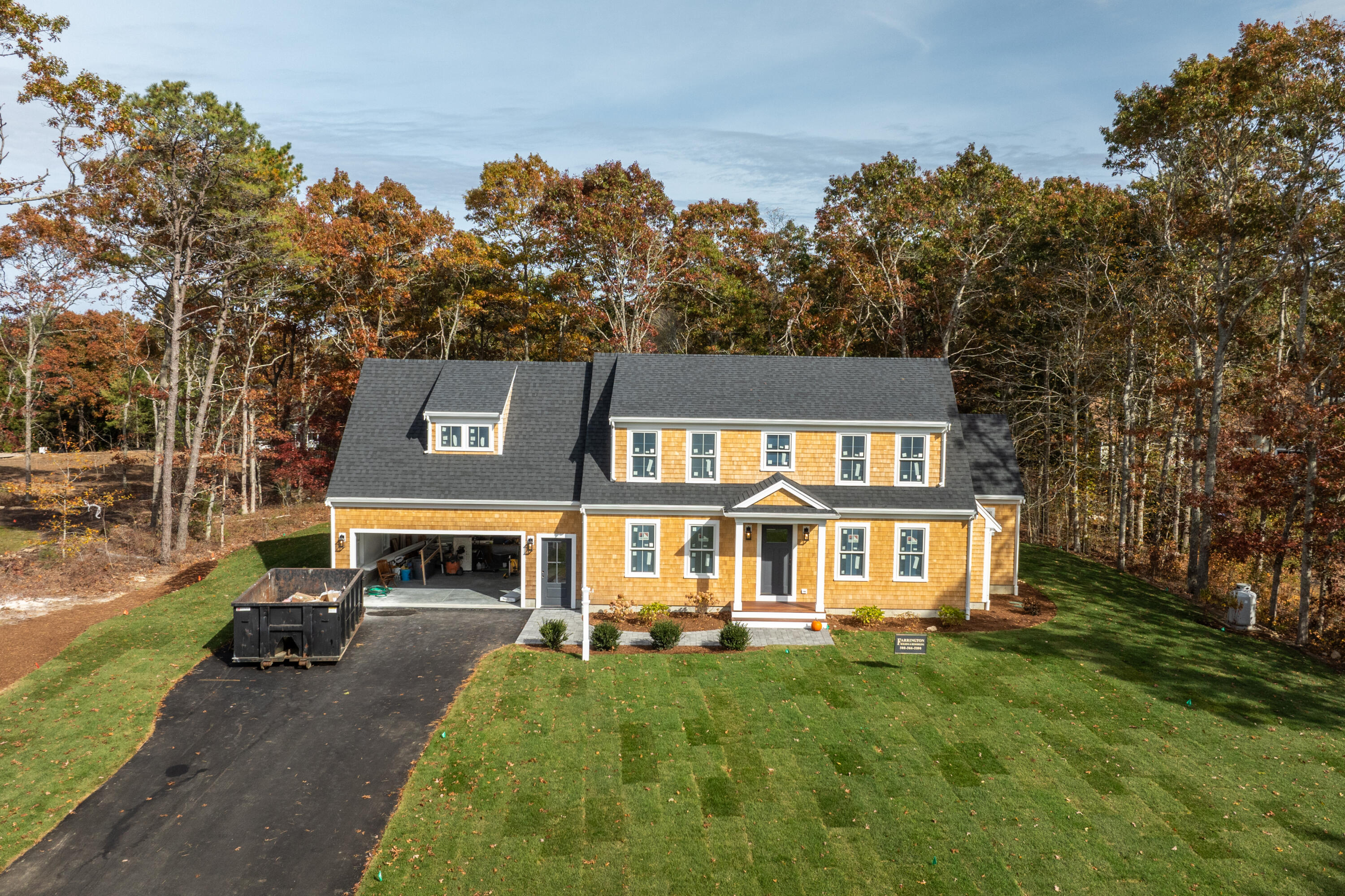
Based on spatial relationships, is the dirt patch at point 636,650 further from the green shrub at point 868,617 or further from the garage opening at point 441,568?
the garage opening at point 441,568

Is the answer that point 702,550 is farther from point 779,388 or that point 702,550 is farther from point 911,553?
A: point 911,553

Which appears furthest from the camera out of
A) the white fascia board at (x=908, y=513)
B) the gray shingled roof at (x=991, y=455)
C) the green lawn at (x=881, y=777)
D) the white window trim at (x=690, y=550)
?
the gray shingled roof at (x=991, y=455)

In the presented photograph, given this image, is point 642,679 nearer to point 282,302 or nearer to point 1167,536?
point 1167,536

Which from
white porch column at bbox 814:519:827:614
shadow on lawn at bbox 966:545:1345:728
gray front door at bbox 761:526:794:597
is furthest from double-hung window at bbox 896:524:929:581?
gray front door at bbox 761:526:794:597

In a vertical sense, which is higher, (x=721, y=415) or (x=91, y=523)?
(x=721, y=415)

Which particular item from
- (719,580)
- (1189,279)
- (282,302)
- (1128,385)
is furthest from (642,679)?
(282,302)

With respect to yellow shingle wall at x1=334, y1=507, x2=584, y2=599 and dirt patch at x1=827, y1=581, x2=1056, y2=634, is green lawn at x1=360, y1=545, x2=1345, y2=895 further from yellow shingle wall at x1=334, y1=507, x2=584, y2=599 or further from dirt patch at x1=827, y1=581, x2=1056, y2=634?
yellow shingle wall at x1=334, y1=507, x2=584, y2=599

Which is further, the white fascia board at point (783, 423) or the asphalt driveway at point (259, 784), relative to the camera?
the white fascia board at point (783, 423)

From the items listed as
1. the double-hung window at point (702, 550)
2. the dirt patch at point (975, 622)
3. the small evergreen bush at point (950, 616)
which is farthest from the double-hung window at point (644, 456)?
the small evergreen bush at point (950, 616)
